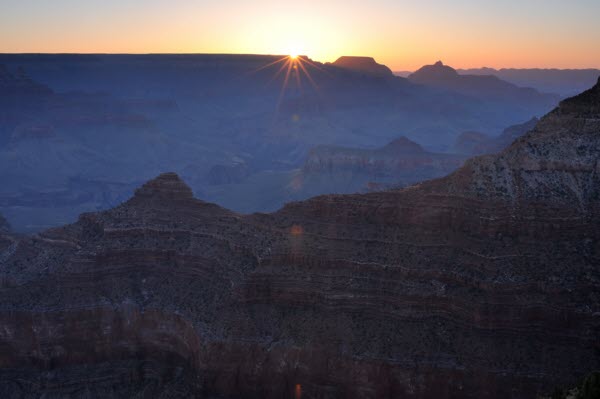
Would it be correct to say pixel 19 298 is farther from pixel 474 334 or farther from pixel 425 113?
pixel 425 113

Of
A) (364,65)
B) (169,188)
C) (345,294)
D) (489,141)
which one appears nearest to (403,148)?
(489,141)

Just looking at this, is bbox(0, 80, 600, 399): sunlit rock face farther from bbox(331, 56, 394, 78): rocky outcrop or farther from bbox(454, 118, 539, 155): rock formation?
bbox(331, 56, 394, 78): rocky outcrop

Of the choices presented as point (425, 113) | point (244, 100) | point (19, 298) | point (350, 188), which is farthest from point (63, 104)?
point (19, 298)

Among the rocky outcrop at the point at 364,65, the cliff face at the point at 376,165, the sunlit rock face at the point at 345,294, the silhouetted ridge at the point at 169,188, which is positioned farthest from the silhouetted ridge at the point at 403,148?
the rocky outcrop at the point at 364,65

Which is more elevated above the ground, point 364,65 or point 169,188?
point 364,65

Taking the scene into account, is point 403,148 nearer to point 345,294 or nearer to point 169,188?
point 169,188

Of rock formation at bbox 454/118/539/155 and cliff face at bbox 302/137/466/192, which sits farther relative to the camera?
rock formation at bbox 454/118/539/155

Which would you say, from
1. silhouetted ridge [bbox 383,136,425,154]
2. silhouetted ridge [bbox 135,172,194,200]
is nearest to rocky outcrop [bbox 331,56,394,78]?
silhouetted ridge [bbox 383,136,425,154]

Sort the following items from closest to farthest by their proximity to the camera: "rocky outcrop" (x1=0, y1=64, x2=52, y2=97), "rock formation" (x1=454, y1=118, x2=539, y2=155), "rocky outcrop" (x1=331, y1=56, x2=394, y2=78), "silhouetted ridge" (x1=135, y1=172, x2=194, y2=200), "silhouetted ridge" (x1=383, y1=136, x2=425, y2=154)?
"silhouetted ridge" (x1=135, y1=172, x2=194, y2=200), "silhouetted ridge" (x1=383, y1=136, x2=425, y2=154), "rock formation" (x1=454, y1=118, x2=539, y2=155), "rocky outcrop" (x1=0, y1=64, x2=52, y2=97), "rocky outcrop" (x1=331, y1=56, x2=394, y2=78)

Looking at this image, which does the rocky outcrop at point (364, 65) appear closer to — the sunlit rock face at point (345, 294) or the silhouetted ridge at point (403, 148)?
the silhouetted ridge at point (403, 148)
